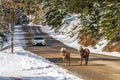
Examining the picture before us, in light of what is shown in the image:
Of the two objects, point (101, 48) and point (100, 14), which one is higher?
point (100, 14)

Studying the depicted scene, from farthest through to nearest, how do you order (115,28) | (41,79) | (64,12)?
(64,12)
(115,28)
(41,79)

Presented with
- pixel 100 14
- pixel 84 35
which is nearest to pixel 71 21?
pixel 84 35

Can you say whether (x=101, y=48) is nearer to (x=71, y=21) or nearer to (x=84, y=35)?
(x=84, y=35)

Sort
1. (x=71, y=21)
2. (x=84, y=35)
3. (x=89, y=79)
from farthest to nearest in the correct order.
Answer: (x=71, y=21) < (x=84, y=35) < (x=89, y=79)

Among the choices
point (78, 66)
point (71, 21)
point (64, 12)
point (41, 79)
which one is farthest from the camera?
point (71, 21)

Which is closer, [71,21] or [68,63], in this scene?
[68,63]

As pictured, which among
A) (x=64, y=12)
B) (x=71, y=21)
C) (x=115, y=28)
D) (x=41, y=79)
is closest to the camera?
(x=41, y=79)

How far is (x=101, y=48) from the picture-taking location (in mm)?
50688

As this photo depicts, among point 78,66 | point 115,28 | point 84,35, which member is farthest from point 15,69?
point 84,35

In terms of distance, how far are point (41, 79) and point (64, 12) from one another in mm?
57201

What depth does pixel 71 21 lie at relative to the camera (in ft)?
277

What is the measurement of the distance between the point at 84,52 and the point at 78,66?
1337 mm

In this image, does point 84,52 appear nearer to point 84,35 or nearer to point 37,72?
point 37,72

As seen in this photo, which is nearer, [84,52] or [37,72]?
[37,72]
